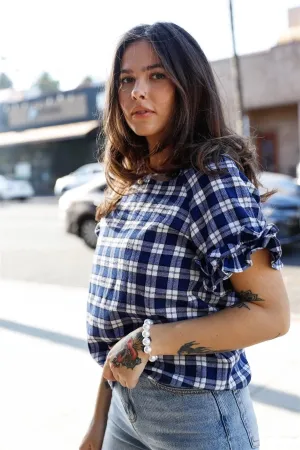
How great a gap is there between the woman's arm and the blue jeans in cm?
13

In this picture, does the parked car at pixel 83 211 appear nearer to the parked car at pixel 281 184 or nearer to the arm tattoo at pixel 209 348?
the parked car at pixel 281 184

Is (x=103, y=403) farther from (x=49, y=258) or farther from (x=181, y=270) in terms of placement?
(x=49, y=258)

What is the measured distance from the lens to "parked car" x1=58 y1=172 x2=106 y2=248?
10133mm

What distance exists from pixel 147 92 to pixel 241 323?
63cm

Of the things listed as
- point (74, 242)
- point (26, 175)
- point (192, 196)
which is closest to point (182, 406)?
point (192, 196)

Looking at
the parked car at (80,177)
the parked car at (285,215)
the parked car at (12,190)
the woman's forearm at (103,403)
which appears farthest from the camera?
the parked car at (12,190)

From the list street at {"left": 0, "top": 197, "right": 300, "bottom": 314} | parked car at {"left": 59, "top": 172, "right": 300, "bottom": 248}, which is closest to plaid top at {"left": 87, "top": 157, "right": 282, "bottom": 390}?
street at {"left": 0, "top": 197, "right": 300, "bottom": 314}

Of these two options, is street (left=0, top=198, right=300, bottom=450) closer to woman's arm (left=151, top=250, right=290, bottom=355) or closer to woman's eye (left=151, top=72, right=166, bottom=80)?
woman's arm (left=151, top=250, right=290, bottom=355)

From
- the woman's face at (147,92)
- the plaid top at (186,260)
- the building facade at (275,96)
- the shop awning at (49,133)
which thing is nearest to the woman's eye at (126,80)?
the woman's face at (147,92)

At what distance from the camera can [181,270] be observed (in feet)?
4.46

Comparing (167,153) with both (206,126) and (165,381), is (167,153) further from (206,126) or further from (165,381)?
(165,381)

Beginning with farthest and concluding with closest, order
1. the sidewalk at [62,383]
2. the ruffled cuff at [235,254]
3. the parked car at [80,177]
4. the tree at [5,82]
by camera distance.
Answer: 1. the tree at [5,82]
2. the parked car at [80,177]
3. the sidewalk at [62,383]
4. the ruffled cuff at [235,254]

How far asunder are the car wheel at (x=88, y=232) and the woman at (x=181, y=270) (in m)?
8.60

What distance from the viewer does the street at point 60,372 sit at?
11.0ft
